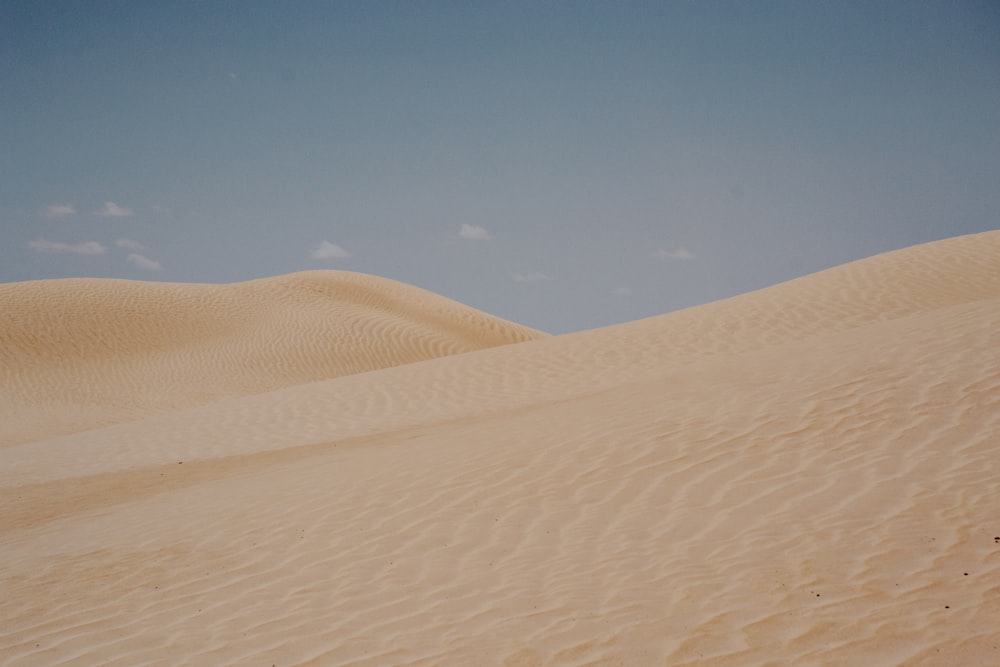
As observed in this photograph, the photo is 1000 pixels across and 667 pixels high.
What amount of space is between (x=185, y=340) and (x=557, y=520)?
25.0m

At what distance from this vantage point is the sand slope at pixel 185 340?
22.3 metres

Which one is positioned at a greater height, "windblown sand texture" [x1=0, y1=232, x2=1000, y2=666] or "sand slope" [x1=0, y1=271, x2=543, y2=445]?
"sand slope" [x1=0, y1=271, x2=543, y2=445]

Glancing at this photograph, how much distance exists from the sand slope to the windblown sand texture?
9234mm

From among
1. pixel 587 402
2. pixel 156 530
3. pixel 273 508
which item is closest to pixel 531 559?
pixel 273 508

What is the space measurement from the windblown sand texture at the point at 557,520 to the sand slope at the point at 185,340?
923cm

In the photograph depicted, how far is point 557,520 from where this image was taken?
5.96 metres

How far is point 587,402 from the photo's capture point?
9.89m

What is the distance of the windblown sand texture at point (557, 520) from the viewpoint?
4062 mm

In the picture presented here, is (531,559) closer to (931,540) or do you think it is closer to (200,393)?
(931,540)

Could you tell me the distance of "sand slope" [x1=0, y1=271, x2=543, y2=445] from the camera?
22.3 m

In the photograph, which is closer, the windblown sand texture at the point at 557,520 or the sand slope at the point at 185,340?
the windblown sand texture at the point at 557,520

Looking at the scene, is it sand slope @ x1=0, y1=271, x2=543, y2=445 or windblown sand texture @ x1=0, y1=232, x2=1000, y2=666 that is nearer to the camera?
windblown sand texture @ x1=0, y1=232, x2=1000, y2=666

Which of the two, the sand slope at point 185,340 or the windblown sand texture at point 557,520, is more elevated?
the sand slope at point 185,340

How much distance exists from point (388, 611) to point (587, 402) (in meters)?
5.60
